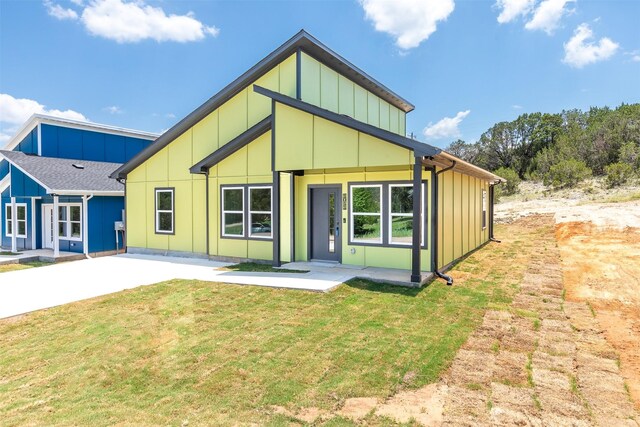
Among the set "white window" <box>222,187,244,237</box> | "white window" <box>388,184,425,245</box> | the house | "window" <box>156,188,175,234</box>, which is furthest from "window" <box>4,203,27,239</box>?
"white window" <box>388,184,425,245</box>

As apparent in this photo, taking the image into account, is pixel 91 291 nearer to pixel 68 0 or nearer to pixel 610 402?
pixel 610 402

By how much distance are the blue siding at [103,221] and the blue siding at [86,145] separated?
17.3ft

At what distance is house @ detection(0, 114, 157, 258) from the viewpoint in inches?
547

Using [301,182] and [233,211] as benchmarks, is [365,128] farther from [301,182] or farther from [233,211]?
[233,211]

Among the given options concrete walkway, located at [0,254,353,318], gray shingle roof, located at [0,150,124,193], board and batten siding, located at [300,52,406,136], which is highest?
board and batten siding, located at [300,52,406,136]

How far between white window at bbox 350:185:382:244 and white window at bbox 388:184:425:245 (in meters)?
0.31

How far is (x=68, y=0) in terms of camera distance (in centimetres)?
1279

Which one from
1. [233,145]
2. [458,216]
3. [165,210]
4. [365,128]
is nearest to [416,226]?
[365,128]

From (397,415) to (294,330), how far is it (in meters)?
2.41

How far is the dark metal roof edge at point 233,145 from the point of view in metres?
10.6

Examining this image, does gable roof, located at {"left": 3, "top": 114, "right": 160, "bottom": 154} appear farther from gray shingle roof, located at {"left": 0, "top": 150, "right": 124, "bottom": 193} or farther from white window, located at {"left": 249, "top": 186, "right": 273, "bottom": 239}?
white window, located at {"left": 249, "top": 186, "right": 273, "bottom": 239}

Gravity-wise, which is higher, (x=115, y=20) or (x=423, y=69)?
(x=423, y=69)

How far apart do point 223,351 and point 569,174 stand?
3312 cm

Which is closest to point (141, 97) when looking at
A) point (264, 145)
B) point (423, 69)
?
point (264, 145)
